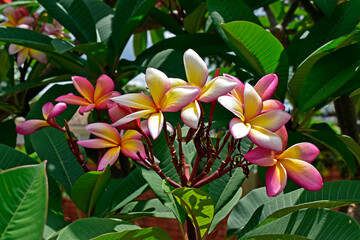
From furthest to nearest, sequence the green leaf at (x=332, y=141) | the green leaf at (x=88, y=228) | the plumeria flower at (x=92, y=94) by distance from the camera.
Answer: the green leaf at (x=332, y=141), the plumeria flower at (x=92, y=94), the green leaf at (x=88, y=228)

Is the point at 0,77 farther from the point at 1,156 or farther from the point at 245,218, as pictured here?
the point at 245,218

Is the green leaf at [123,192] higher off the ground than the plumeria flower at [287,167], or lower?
lower

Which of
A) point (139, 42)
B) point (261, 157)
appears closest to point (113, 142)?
point (261, 157)

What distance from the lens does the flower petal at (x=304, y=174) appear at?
48 cm

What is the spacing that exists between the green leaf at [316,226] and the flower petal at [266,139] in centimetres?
18

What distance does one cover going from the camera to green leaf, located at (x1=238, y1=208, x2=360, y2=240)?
1.79 feet

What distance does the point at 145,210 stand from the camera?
78cm

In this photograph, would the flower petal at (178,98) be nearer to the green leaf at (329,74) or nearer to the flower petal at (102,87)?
the flower petal at (102,87)

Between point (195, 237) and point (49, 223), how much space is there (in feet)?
0.80

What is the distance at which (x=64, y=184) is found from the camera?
2.73 feet

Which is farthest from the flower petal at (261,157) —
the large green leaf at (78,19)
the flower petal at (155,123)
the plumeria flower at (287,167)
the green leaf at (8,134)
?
the green leaf at (8,134)

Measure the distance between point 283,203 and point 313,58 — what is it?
0.32 meters

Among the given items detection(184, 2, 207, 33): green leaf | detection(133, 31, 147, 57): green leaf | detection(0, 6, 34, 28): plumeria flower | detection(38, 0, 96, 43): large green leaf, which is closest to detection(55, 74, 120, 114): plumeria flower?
detection(38, 0, 96, 43): large green leaf

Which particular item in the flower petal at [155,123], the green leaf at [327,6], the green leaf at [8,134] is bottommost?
the green leaf at [8,134]
